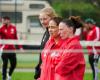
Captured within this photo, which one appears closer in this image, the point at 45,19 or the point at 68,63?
the point at 68,63

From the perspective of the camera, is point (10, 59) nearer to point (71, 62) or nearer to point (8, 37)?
point (8, 37)

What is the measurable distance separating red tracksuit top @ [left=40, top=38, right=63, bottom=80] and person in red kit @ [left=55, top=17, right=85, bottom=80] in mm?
139

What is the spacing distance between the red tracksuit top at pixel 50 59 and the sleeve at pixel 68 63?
0.55 feet

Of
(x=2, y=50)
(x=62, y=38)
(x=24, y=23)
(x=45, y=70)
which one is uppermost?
(x=62, y=38)

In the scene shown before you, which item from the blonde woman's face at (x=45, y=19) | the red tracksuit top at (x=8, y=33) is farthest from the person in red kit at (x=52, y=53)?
the red tracksuit top at (x=8, y=33)

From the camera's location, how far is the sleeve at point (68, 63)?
6675mm

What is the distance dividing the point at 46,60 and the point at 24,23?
66.3ft

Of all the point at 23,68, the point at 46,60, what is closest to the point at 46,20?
the point at 46,60

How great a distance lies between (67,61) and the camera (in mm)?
6703

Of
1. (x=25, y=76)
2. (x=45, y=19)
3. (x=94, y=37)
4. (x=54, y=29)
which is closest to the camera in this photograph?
(x=54, y=29)

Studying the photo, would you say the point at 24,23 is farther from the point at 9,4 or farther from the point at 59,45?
the point at 59,45

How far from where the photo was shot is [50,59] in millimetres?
7035

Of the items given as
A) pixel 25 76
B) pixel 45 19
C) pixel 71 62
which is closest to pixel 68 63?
pixel 71 62

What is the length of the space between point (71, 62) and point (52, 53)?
39cm
